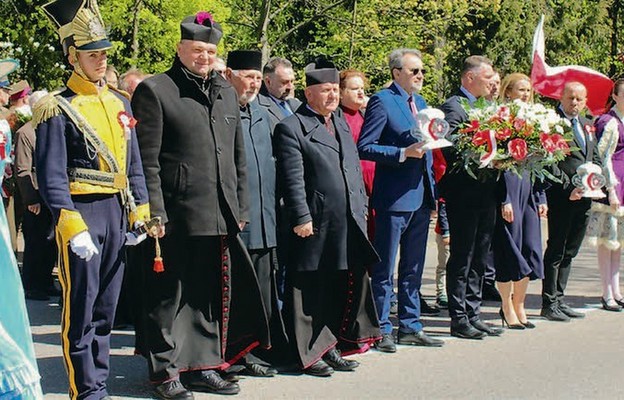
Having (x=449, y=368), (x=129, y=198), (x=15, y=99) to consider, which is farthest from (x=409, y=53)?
(x=15, y=99)

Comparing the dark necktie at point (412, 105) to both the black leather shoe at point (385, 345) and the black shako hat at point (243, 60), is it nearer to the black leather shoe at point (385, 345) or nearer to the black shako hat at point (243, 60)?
the black shako hat at point (243, 60)

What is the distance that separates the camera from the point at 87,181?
5945 mm

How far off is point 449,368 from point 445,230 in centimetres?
323

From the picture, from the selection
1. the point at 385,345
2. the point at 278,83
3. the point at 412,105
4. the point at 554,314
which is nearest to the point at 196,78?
the point at 278,83

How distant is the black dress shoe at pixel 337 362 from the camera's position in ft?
24.2

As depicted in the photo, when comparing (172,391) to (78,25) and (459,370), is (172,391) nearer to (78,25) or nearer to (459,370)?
(459,370)

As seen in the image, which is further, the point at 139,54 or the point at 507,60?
the point at 507,60

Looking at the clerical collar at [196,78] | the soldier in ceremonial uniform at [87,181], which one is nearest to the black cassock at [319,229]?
the clerical collar at [196,78]

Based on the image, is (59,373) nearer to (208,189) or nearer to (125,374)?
(125,374)

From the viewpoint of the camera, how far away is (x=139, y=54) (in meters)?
22.5

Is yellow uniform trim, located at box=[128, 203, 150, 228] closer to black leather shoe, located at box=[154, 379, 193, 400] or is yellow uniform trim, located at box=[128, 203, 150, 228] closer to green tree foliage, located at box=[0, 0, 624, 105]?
black leather shoe, located at box=[154, 379, 193, 400]

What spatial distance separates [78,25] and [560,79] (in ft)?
22.0

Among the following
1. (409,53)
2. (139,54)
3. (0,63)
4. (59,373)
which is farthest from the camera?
(139,54)

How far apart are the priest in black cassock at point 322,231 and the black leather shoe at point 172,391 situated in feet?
3.28
